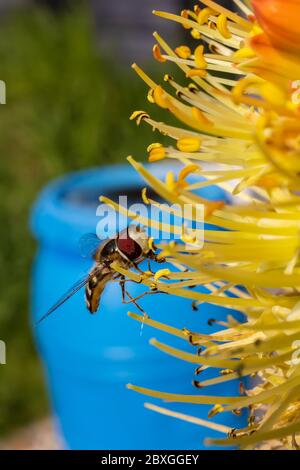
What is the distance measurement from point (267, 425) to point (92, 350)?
0.93 m

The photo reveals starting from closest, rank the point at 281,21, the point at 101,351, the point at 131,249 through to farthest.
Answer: the point at 281,21
the point at 131,249
the point at 101,351

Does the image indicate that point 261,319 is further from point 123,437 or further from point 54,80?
point 54,80

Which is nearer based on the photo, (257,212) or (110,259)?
(257,212)

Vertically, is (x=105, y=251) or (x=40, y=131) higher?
(x=40, y=131)

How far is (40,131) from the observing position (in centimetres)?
196

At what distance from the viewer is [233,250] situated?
444mm

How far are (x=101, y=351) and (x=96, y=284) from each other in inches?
26.6

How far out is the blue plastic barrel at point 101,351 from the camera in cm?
129

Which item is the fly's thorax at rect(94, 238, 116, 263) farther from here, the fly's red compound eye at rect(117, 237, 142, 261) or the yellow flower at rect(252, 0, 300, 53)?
the yellow flower at rect(252, 0, 300, 53)

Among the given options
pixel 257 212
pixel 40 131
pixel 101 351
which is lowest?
pixel 257 212

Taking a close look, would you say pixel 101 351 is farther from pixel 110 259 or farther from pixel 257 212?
pixel 257 212

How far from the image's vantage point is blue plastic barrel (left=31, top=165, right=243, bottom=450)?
1295 millimetres

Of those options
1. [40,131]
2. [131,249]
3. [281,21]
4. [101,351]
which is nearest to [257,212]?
[281,21]
